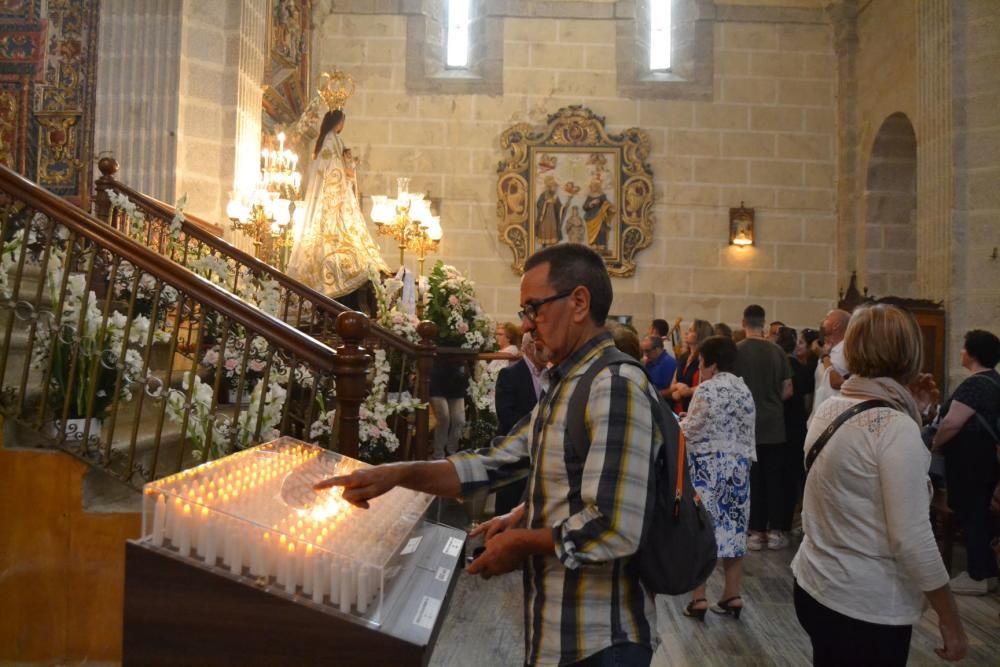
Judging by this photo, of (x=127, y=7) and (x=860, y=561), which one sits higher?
(x=127, y=7)

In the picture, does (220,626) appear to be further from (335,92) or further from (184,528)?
(335,92)

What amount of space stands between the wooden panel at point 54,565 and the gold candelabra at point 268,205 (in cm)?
485

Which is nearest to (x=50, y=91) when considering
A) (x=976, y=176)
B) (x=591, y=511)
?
(x=591, y=511)

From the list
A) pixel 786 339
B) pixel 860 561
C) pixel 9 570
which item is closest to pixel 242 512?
pixel 860 561

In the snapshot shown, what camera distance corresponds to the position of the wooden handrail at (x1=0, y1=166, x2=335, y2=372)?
134 inches

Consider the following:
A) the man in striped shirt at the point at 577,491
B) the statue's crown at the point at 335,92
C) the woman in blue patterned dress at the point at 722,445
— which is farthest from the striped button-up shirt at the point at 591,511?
the statue's crown at the point at 335,92

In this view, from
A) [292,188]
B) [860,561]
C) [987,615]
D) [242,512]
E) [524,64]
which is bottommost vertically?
[987,615]

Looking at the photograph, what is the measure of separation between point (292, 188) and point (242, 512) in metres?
8.02

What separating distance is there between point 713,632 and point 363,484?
3175 millimetres

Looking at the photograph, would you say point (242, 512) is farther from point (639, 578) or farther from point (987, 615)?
point (987, 615)

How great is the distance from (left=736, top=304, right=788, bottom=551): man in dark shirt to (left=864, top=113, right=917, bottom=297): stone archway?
6.47 meters

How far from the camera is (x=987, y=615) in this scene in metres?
4.70

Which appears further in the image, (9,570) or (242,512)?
(9,570)

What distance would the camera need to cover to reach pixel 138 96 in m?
8.07
